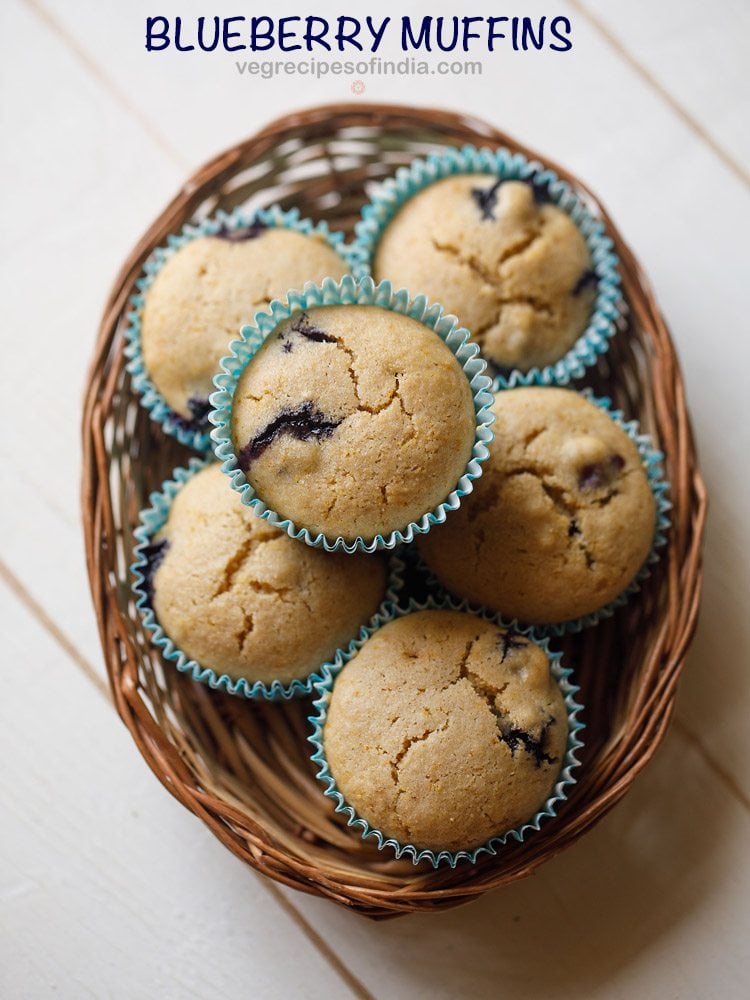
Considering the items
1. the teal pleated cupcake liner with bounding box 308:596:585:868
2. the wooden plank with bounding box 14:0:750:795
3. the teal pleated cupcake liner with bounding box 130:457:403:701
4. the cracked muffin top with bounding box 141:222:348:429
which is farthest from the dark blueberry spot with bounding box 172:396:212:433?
the teal pleated cupcake liner with bounding box 308:596:585:868

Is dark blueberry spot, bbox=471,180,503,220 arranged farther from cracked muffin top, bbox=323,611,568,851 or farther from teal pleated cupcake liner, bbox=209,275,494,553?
cracked muffin top, bbox=323,611,568,851

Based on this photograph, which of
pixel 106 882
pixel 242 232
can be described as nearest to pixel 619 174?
pixel 242 232

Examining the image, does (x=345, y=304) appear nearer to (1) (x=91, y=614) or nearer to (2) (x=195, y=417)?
(2) (x=195, y=417)

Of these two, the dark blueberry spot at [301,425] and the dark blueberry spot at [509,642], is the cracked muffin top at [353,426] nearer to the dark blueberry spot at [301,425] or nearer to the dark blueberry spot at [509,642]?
the dark blueberry spot at [301,425]

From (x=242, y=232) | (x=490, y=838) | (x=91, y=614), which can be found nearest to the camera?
(x=490, y=838)

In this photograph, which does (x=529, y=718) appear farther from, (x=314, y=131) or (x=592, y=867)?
(x=314, y=131)

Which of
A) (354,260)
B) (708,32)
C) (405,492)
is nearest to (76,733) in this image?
(405,492)

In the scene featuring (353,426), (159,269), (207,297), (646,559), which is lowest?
(646,559)
